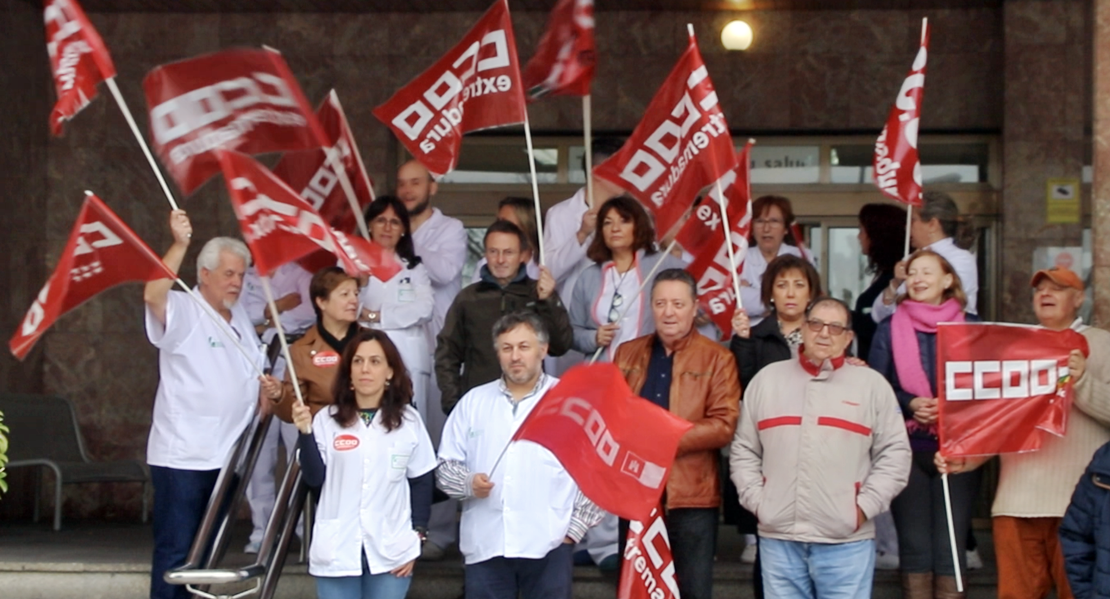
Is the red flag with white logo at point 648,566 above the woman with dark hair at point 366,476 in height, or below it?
below

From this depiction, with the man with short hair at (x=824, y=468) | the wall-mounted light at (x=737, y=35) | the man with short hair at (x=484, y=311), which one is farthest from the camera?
the wall-mounted light at (x=737, y=35)

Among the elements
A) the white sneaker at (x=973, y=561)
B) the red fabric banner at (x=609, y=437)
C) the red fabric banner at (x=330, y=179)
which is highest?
the red fabric banner at (x=330, y=179)

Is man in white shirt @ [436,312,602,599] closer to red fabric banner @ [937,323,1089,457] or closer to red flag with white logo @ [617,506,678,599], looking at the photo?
red flag with white logo @ [617,506,678,599]

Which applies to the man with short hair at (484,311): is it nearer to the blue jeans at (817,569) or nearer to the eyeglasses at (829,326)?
the eyeglasses at (829,326)

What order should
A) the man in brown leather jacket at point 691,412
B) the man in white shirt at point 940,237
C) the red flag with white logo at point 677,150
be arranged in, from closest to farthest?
the man in brown leather jacket at point 691,412 → the red flag with white logo at point 677,150 → the man in white shirt at point 940,237

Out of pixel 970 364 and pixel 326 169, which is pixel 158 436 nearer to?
pixel 326 169

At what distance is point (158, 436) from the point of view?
6969 millimetres

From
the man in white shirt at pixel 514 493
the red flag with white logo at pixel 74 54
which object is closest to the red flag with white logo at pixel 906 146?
the man in white shirt at pixel 514 493

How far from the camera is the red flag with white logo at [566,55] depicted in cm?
769

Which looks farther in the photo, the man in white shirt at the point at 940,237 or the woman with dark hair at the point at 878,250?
the woman with dark hair at the point at 878,250

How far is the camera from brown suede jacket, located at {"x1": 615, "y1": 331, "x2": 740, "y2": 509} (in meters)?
6.56

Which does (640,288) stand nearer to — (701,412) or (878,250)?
(701,412)

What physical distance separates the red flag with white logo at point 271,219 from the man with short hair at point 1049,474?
2.75m

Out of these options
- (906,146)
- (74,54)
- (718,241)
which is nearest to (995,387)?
(906,146)
